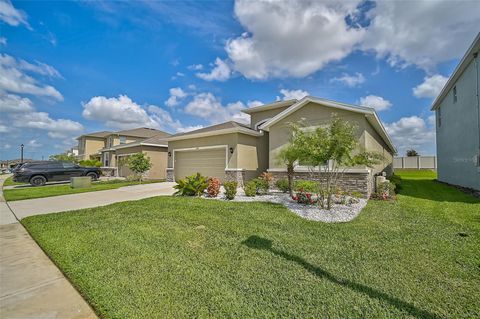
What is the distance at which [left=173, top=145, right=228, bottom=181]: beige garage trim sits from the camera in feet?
46.1

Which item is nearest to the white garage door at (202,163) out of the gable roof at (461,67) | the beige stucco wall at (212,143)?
the beige stucco wall at (212,143)

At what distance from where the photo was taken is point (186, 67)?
47.9ft

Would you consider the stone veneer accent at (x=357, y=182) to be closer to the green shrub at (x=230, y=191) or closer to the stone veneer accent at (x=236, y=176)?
the green shrub at (x=230, y=191)

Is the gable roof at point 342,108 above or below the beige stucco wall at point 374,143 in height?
above

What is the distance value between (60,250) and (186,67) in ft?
43.2

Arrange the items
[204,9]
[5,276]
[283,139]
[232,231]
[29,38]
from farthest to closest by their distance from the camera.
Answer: [283,139], [29,38], [204,9], [232,231], [5,276]

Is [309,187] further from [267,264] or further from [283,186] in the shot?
[267,264]

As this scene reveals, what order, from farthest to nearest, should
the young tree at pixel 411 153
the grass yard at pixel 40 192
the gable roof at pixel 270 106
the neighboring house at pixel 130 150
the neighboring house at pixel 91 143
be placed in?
the young tree at pixel 411 153, the neighboring house at pixel 91 143, the neighboring house at pixel 130 150, the gable roof at pixel 270 106, the grass yard at pixel 40 192

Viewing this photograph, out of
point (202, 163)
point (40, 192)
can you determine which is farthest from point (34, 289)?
point (202, 163)

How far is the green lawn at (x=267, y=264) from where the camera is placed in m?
2.50

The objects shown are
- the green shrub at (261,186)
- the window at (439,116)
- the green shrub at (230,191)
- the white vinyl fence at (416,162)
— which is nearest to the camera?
the green shrub at (230,191)

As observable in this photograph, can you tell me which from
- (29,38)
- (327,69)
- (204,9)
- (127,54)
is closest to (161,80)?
(127,54)

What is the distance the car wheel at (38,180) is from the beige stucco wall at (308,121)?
15.9m

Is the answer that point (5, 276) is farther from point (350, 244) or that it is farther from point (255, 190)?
point (255, 190)
